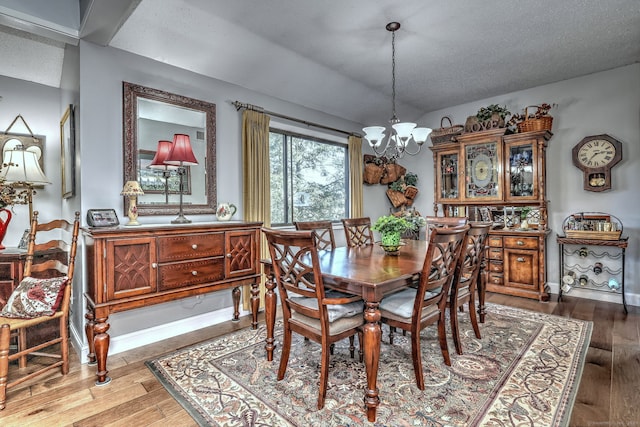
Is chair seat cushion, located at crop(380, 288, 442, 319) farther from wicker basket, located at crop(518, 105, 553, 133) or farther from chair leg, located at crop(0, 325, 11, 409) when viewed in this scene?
wicker basket, located at crop(518, 105, 553, 133)

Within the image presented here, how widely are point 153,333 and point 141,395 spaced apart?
0.91 metres

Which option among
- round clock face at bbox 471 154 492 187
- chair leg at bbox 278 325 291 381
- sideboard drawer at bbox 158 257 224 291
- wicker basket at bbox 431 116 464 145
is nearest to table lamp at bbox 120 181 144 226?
sideboard drawer at bbox 158 257 224 291

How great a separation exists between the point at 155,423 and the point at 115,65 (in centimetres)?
268

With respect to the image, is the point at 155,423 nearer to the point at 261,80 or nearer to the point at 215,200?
the point at 215,200

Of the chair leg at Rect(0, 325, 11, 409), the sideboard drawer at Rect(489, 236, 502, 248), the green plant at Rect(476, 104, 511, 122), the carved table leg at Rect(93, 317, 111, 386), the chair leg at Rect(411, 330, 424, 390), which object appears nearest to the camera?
the chair leg at Rect(0, 325, 11, 409)

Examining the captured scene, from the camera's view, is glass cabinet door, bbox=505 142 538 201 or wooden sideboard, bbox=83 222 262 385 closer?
wooden sideboard, bbox=83 222 262 385

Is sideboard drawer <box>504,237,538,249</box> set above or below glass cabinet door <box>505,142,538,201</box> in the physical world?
below

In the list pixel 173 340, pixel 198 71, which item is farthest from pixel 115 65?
pixel 173 340

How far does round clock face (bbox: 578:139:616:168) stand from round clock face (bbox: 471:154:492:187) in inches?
Answer: 40.1

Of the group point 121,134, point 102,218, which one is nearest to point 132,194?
point 102,218

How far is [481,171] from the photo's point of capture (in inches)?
179

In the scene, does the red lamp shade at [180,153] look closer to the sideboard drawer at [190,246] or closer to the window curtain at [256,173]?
the sideboard drawer at [190,246]

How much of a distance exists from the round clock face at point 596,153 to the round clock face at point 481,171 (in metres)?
1.02

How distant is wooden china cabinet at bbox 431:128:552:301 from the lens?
4.07m
